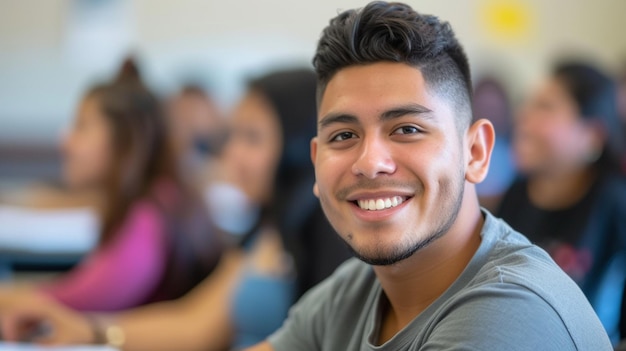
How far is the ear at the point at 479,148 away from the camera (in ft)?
3.44

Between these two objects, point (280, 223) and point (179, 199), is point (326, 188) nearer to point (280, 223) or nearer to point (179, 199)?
point (280, 223)

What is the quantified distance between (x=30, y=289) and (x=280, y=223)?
76cm

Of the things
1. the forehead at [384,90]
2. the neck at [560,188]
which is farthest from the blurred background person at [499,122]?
the forehead at [384,90]

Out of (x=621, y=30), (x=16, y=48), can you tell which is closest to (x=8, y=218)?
(x=16, y=48)

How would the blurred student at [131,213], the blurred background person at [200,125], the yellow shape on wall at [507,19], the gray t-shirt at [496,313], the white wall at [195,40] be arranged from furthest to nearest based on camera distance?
the yellow shape on wall at [507,19] < the white wall at [195,40] < the blurred background person at [200,125] < the blurred student at [131,213] < the gray t-shirt at [496,313]

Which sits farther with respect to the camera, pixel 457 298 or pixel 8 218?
pixel 8 218

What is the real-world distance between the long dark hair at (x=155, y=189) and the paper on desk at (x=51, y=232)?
9.1 inches

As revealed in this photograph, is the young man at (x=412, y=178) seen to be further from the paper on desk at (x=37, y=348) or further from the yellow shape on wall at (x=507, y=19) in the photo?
the yellow shape on wall at (x=507, y=19)

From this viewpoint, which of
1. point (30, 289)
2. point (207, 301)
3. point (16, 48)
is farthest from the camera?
A: point (16, 48)

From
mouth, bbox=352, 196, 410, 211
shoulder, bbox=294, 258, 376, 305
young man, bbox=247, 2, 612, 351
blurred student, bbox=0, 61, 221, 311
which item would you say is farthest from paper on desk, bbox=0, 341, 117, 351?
mouth, bbox=352, 196, 410, 211

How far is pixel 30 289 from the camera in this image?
6.97 feet

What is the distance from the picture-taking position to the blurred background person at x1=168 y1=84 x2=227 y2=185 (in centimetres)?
410

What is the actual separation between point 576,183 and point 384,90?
1.36 m

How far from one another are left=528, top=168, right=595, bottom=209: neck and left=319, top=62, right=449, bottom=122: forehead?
1.22m
